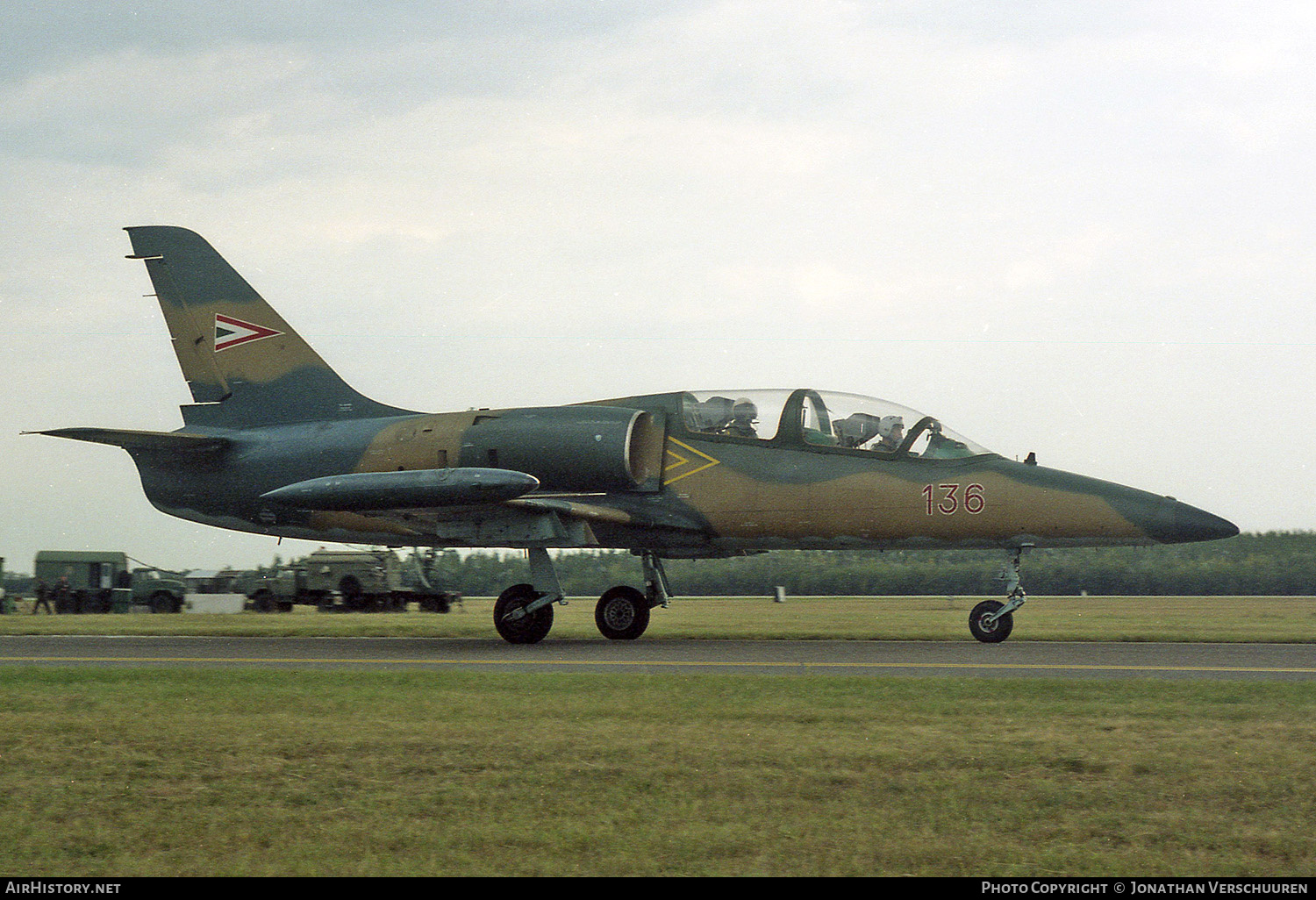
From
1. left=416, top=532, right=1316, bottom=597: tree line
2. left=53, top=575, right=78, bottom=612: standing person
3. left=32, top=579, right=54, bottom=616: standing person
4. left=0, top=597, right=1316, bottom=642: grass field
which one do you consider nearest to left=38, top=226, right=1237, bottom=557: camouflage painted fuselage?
left=0, top=597, right=1316, bottom=642: grass field

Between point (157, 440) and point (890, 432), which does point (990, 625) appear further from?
point (157, 440)

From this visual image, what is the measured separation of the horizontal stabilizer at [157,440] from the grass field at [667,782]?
8.93m

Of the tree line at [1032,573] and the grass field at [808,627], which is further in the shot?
the tree line at [1032,573]

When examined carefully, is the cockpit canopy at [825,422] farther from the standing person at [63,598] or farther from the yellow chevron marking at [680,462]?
the standing person at [63,598]

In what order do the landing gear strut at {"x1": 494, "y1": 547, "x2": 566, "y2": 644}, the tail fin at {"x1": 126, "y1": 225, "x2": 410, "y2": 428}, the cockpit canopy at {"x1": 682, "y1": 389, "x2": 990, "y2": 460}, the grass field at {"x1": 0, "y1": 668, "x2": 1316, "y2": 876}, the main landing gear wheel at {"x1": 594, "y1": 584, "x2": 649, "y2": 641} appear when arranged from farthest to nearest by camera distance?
1. the tail fin at {"x1": 126, "y1": 225, "x2": 410, "y2": 428}
2. the main landing gear wheel at {"x1": 594, "y1": 584, "x2": 649, "y2": 641}
3. the landing gear strut at {"x1": 494, "y1": 547, "x2": 566, "y2": 644}
4. the cockpit canopy at {"x1": 682, "y1": 389, "x2": 990, "y2": 460}
5. the grass field at {"x1": 0, "y1": 668, "x2": 1316, "y2": 876}

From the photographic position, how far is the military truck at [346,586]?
3497cm

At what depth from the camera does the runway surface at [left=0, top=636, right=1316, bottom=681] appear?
1099cm

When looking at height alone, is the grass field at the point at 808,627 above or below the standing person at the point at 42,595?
below

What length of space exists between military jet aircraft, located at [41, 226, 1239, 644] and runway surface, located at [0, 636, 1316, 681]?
1323 millimetres

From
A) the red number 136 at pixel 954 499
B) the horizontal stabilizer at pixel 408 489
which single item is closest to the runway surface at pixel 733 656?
the red number 136 at pixel 954 499

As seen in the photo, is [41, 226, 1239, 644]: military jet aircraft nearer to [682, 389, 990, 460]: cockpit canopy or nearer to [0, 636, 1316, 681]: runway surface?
[682, 389, 990, 460]: cockpit canopy

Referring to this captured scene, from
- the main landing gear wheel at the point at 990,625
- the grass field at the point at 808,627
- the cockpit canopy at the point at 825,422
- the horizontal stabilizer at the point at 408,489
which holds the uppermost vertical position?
the cockpit canopy at the point at 825,422

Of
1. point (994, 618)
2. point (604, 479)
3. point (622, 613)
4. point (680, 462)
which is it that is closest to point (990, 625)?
point (994, 618)

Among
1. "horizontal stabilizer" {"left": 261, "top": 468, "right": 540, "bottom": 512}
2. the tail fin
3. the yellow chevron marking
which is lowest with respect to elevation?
"horizontal stabilizer" {"left": 261, "top": 468, "right": 540, "bottom": 512}
